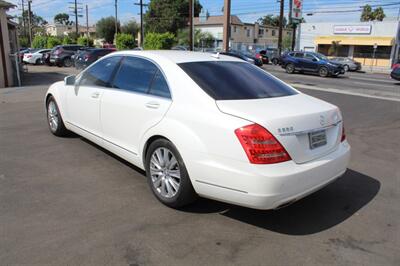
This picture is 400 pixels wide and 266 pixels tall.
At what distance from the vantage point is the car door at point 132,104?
3963mm

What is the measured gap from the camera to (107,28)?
80.6 meters

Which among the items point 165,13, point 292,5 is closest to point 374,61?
point 292,5

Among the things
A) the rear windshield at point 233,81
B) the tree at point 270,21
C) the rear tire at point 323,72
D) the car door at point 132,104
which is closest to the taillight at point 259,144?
the rear windshield at point 233,81

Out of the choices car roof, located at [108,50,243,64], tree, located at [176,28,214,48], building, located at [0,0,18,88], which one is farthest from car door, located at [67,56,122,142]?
tree, located at [176,28,214,48]

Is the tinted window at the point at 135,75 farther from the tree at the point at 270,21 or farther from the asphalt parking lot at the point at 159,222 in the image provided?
the tree at the point at 270,21

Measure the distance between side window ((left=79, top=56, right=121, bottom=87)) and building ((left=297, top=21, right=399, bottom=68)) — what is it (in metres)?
40.7

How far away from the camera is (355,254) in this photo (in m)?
3.12

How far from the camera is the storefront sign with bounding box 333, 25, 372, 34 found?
4413cm

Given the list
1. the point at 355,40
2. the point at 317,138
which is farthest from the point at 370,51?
the point at 317,138

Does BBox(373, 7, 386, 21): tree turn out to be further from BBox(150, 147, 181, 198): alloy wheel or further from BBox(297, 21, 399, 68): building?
BBox(150, 147, 181, 198): alloy wheel

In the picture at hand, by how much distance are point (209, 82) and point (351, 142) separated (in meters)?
4.14

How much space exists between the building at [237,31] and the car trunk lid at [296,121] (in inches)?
2633

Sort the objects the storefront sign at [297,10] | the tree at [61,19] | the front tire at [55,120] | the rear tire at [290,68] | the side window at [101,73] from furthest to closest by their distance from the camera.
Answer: the tree at [61,19] → the storefront sign at [297,10] → the rear tire at [290,68] → the front tire at [55,120] → the side window at [101,73]

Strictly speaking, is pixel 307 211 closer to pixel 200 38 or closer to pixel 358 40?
pixel 358 40
